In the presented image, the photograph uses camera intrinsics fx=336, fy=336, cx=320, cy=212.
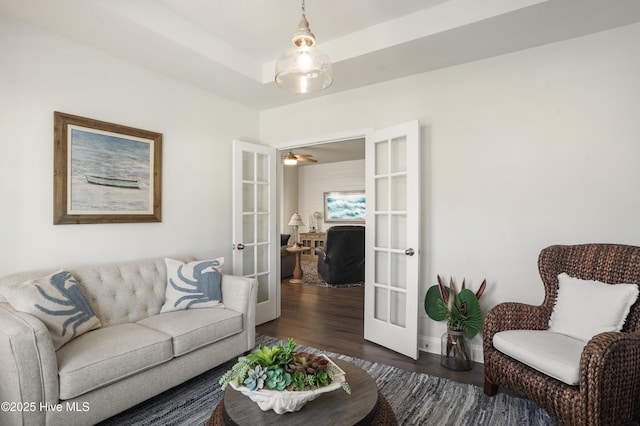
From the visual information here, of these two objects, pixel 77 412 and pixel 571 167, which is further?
pixel 571 167

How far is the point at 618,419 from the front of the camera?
1687 mm

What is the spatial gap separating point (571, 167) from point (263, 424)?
267cm

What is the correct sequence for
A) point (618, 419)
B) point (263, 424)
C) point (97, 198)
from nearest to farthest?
1. point (263, 424)
2. point (618, 419)
3. point (97, 198)

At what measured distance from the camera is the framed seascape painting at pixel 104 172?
2.49 metres

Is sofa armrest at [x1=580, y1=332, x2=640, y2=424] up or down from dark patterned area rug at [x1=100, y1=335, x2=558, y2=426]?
up

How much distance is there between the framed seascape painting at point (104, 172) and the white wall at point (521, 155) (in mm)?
2249

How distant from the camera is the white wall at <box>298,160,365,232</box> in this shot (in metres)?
8.11

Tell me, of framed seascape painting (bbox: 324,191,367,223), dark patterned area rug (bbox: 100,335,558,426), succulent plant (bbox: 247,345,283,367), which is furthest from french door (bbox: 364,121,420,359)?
framed seascape painting (bbox: 324,191,367,223)

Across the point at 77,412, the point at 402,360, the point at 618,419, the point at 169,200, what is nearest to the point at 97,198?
the point at 169,200

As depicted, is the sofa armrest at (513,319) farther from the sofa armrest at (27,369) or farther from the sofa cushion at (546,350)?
the sofa armrest at (27,369)

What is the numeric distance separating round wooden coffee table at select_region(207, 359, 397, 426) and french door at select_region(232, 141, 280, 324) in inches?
88.8

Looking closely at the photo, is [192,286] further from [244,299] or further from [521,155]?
[521,155]

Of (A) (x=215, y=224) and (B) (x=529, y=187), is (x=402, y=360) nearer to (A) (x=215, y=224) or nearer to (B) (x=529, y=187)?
(B) (x=529, y=187)

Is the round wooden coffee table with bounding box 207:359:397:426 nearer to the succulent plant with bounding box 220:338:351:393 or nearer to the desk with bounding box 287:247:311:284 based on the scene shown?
the succulent plant with bounding box 220:338:351:393
